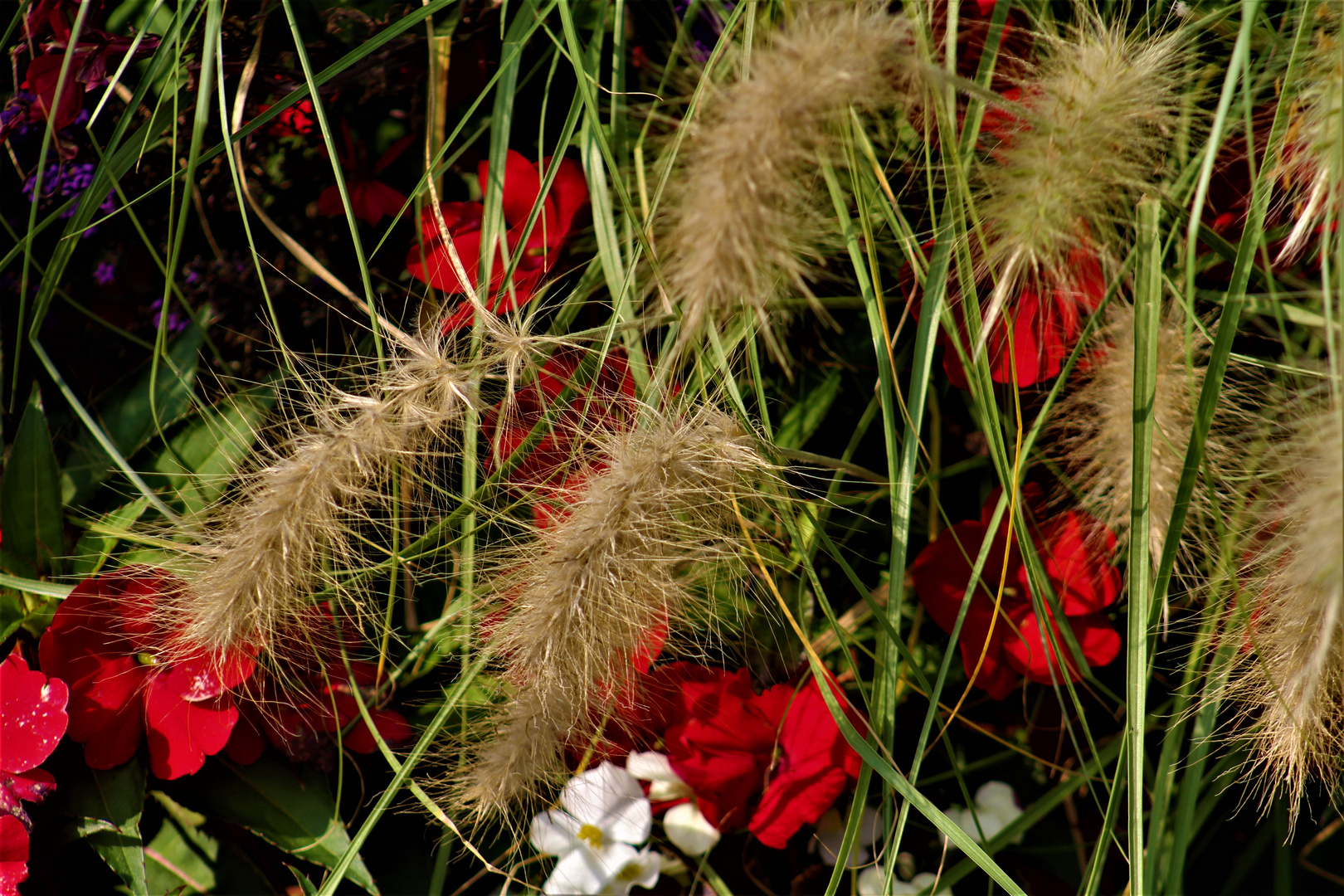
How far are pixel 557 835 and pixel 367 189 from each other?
0.61 m

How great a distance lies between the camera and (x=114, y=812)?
68 cm

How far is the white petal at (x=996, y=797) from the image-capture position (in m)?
0.79

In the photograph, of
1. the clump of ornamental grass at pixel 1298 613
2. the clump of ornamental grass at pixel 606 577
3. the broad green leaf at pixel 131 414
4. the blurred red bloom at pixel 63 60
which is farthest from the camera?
the broad green leaf at pixel 131 414

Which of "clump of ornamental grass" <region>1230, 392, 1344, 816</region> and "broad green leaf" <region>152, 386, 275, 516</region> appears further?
"broad green leaf" <region>152, 386, 275, 516</region>

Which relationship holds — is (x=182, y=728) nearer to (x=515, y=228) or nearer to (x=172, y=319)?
(x=172, y=319)

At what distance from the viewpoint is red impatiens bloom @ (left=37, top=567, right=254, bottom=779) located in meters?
0.67

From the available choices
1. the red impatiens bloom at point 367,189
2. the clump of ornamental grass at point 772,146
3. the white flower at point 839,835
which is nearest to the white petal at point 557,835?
the white flower at point 839,835

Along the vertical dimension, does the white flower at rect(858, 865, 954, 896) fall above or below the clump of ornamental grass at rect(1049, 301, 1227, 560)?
below

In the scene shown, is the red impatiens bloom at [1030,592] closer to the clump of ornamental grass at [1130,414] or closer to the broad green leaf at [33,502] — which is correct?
the clump of ornamental grass at [1130,414]

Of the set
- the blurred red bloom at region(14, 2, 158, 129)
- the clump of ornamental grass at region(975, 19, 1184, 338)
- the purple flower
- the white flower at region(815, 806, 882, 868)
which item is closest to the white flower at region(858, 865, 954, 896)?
the white flower at region(815, 806, 882, 868)

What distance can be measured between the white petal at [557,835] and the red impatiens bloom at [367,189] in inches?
22.4

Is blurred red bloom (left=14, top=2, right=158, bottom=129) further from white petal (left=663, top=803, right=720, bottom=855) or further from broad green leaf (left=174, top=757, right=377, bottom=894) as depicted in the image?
white petal (left=663, top=803, right=720, bottom=855)

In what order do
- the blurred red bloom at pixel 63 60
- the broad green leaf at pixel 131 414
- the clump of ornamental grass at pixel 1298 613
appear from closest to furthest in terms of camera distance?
the clump of ornamental grass at pixel 1298 613 < the blurred red bloom at pixel 63 60 < the broad green leaf at pixel 131 414

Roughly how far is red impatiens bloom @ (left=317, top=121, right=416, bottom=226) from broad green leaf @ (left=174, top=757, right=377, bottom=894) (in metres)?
0.50
